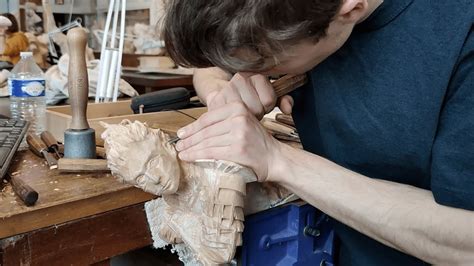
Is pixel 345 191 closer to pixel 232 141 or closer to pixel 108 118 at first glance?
pixel 232 141

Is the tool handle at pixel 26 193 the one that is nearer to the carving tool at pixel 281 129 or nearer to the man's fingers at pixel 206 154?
the man's fingers at pixel 206 154

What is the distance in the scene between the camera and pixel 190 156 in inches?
27.1

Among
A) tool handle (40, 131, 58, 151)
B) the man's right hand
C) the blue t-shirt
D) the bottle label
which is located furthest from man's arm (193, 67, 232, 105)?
the bottle label

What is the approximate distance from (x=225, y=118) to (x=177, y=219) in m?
0.20

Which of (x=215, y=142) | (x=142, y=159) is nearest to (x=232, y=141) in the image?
(x=215, y=142)

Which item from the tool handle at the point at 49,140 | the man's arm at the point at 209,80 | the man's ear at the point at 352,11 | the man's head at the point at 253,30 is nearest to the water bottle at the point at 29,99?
the tool handle at the point at 49,140

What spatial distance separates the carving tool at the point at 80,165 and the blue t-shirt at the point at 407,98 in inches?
15.7

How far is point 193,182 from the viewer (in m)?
0.72

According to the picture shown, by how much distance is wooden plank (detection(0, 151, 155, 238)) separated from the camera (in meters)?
0.62

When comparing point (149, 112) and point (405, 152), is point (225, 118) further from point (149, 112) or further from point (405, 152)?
point (149, 112)

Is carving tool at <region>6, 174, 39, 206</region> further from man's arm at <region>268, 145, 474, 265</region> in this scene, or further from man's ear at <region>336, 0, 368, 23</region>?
man's ear at <region>336, 0, 368, 23</region>

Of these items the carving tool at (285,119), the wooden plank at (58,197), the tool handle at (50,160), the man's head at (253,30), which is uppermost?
the man's head at (253,30)

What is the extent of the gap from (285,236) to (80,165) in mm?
395

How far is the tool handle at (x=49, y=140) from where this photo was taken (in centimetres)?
92
